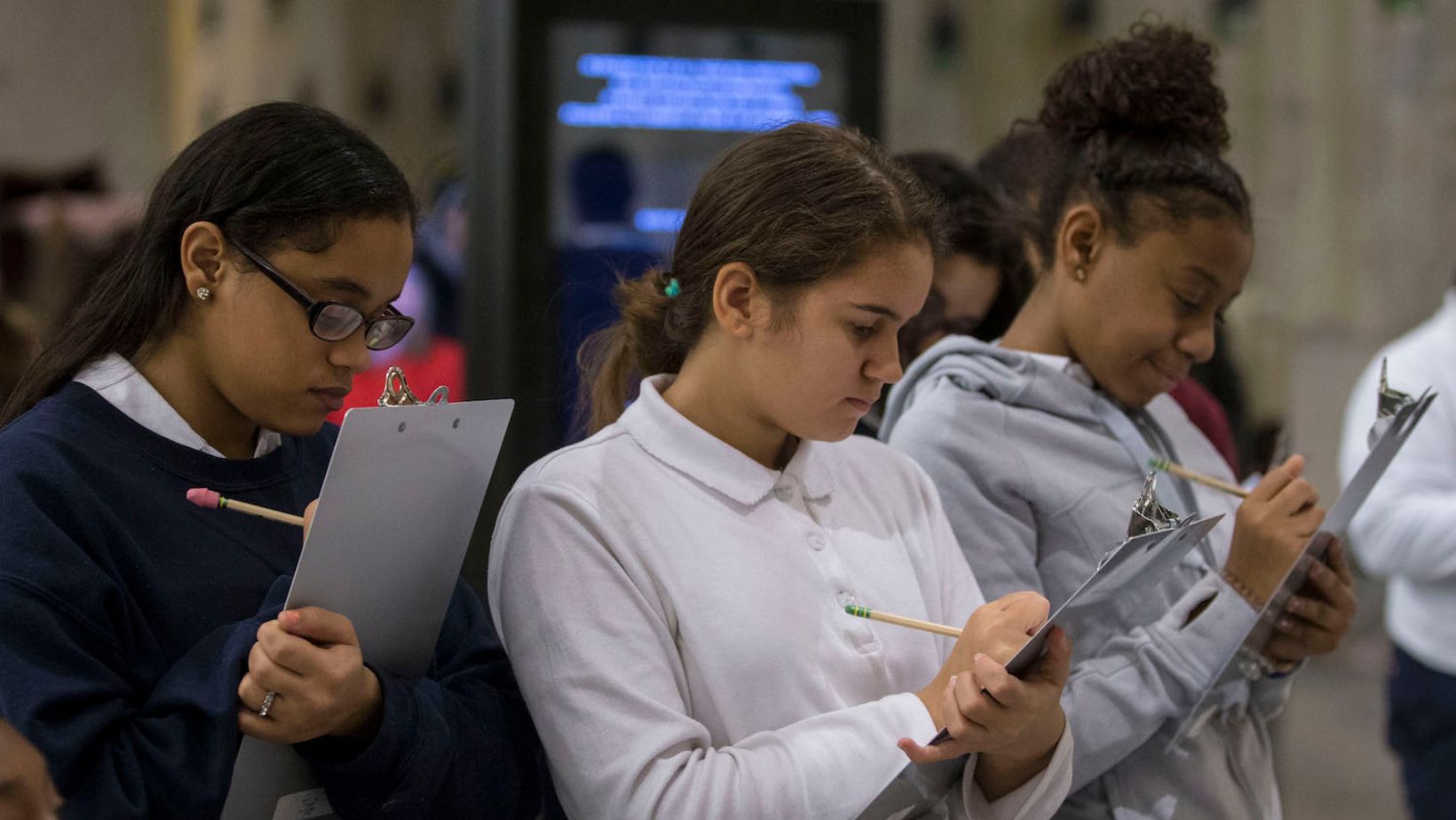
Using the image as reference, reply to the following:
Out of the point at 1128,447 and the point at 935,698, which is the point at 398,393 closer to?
the point at 935,698

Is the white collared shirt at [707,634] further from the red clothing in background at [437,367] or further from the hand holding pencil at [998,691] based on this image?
the red clothing in background at [437,367]

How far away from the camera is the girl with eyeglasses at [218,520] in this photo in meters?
1.27

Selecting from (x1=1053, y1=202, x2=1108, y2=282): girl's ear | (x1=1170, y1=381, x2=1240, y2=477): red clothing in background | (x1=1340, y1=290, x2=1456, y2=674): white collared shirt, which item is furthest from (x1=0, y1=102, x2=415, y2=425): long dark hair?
(x1=1340, y1=290, x2=1456, y2=674): white collared shirt

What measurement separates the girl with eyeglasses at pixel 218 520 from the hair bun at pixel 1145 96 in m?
0.99

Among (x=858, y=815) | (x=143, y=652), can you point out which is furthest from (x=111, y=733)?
(x=858, y=815)

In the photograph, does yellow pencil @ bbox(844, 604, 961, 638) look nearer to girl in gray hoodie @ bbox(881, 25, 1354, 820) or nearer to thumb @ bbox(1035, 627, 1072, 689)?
thumb @ bbox(1035, 627, 1072, 689)

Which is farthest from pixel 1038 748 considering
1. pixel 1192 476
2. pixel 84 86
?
pixel 84 86

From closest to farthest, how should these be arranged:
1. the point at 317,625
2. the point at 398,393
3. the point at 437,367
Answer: the point at 317,625 < the point at 398,393 < the point at 437,367

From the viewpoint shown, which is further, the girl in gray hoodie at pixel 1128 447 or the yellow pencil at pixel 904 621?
the girl in gray hoodie at pixel 1128 447

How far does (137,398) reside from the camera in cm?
144

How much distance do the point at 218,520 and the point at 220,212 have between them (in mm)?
306

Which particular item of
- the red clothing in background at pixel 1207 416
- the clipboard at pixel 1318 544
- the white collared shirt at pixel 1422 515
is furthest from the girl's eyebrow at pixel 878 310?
the white collared shirt at pixel 1422 515

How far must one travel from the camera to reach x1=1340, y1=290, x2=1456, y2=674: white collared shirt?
9.79 feet

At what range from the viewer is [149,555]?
→ 1.38 meters
